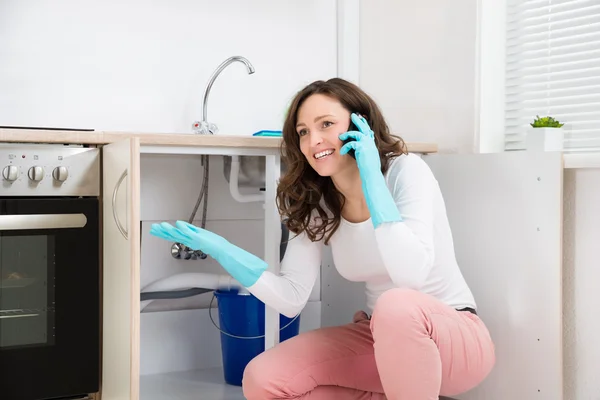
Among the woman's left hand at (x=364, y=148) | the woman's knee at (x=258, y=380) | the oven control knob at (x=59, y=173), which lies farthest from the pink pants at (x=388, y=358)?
the oven control knob at (x=59, y=173)

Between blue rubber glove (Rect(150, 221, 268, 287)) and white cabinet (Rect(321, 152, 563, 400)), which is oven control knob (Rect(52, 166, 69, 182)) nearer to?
blue rubber glove (Rect(150, 221, 268, 287))

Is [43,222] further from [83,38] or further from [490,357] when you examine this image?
[490,357]

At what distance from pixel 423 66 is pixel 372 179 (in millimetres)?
880

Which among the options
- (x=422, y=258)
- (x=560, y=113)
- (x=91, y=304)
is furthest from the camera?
(x=560, y=113)

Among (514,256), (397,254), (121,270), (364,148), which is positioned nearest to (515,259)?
(514,256)

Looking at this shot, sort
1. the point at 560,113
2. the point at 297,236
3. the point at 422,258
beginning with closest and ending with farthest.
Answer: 1. the point at 422,258
2. the point at 297,236
3. the point at 560,113

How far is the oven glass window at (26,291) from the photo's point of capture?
5.78 feet

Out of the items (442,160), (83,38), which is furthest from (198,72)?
(442,160)

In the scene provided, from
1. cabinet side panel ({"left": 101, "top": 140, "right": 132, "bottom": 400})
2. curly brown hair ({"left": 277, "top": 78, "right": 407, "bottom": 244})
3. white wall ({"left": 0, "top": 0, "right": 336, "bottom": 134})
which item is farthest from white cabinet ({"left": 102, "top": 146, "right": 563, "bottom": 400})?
white wall ({"left": 0, "top": 0, "right": 336, "bottom": 134})

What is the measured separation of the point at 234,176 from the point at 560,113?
3.38 ft

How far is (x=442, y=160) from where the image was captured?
7.17 ft

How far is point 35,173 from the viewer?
176 centimetres

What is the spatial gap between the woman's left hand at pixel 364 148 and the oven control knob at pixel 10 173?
0.80 meters

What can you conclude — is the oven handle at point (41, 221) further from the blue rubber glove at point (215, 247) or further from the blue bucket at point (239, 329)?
the blue bucket at point (239, 329)
